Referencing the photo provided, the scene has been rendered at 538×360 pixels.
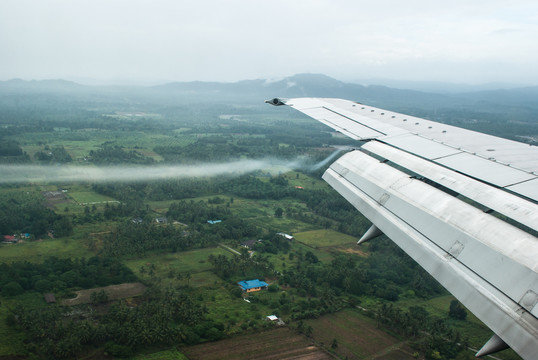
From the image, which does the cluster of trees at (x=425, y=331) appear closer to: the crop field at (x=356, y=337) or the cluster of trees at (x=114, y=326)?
the crop field at (x=356, y=337)

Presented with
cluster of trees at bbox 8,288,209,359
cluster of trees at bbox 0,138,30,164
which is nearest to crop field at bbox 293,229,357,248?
cluster of trees at bbox 8,288,209,359

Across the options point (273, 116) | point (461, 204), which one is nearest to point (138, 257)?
point (461, 204)

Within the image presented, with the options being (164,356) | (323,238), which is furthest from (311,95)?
(164,356)

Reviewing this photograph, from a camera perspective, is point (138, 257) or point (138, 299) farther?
point (138, 257)

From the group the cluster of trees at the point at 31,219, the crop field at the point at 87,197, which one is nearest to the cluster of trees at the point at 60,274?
the cluster of trees at the point at 31,219

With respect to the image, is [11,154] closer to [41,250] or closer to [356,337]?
[41,250]

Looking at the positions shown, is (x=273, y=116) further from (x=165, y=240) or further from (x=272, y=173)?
(x=165, y=240)
